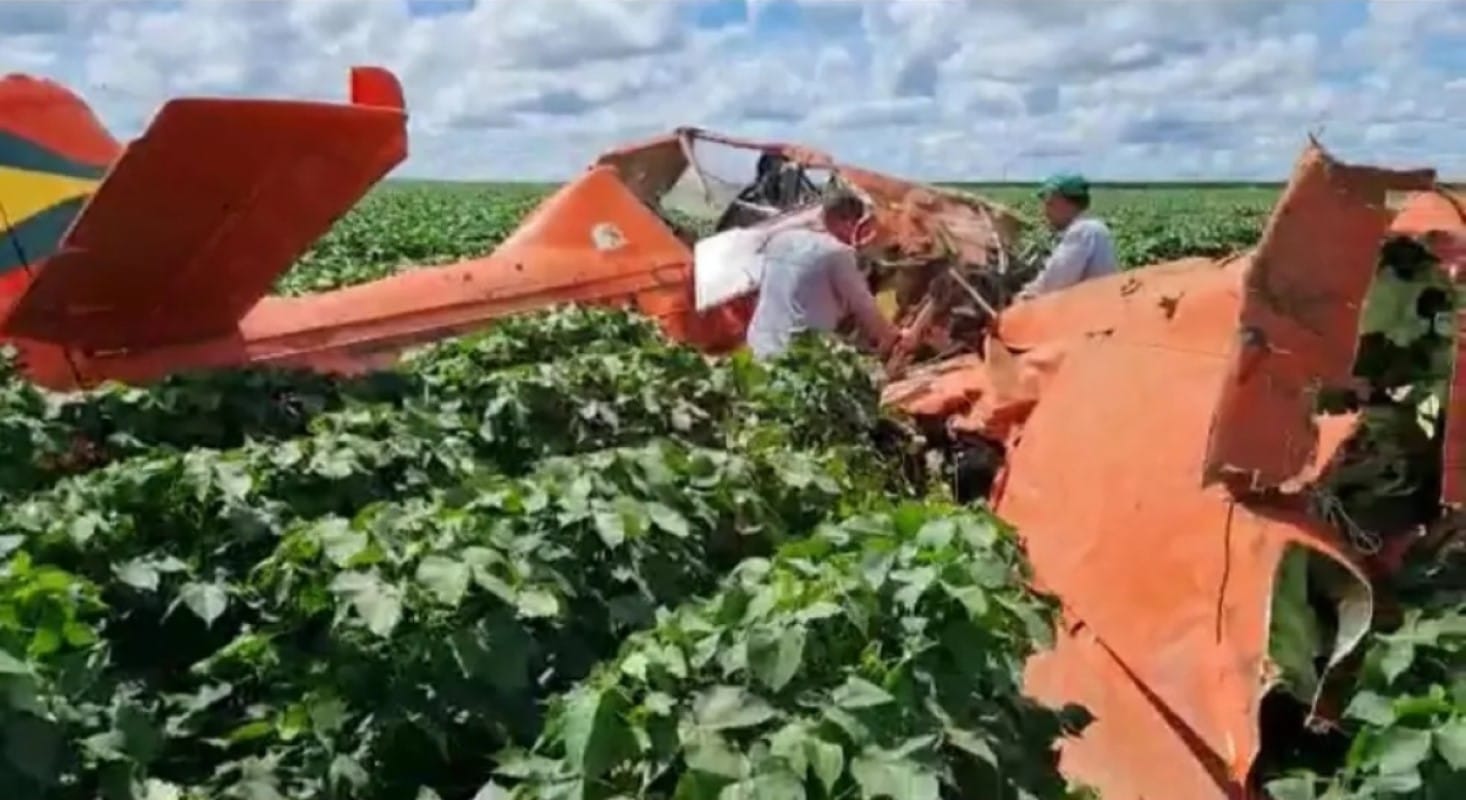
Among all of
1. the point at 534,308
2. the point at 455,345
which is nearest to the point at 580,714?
the point at 455,345

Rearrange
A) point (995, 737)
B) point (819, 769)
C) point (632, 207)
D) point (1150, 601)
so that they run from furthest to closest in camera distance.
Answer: point (632, 207)
point (1150, 601)
point (995, 737)
point (819, 769)

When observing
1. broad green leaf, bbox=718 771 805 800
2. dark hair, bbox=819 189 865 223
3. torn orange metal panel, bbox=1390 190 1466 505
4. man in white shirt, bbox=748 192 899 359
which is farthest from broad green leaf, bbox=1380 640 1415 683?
dark hair, bbox=819 189 865 223

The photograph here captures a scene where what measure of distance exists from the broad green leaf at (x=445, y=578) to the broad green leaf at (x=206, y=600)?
22.5 inches

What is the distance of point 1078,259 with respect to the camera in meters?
8.05

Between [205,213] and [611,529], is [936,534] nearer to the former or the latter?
[611,529]

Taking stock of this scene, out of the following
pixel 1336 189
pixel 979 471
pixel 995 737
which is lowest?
pixel 979 471

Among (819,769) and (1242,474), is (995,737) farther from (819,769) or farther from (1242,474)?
(1242,474)

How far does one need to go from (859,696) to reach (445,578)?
839 mm

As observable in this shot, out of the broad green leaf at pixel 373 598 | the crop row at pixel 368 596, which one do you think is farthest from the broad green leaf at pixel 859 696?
the broad green leaf at pixel 373 598

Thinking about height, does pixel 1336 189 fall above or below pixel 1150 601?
above

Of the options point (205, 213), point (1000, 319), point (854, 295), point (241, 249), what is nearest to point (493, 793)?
point (205, 213)

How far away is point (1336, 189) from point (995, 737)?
191 cm

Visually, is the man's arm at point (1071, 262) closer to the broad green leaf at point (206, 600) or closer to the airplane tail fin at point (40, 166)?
the airplane tail fin at point (40, 166)

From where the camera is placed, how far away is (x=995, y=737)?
116 inches
